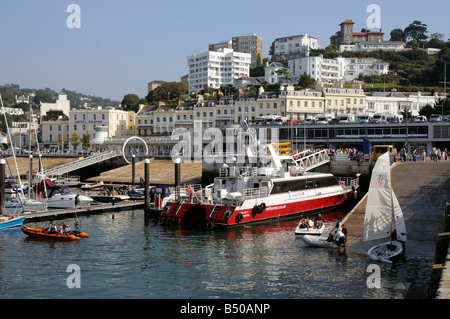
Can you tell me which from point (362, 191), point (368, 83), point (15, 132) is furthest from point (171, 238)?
point (15, 132)

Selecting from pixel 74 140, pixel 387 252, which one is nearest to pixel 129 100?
pixel 74 140

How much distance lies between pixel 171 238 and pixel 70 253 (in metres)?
6.94

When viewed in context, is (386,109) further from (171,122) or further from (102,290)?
(102,290)

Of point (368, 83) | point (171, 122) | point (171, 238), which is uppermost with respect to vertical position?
point (368, 83)

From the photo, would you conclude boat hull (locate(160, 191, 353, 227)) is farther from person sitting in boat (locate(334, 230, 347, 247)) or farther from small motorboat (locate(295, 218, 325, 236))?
person sitting in boat (locate(334, 230, 347, 247))

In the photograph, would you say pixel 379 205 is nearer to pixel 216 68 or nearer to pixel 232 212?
pixel 232 212

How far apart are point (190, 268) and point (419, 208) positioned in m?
16.9

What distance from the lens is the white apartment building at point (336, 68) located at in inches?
6427

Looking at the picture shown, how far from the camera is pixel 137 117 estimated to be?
115812 mm

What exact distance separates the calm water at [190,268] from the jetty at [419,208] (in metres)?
1.83

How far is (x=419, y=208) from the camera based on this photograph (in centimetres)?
3281

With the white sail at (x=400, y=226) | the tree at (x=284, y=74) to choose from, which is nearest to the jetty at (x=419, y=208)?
the white sail at (x=400, y=226)

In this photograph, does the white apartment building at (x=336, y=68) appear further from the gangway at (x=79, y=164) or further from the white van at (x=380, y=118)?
the gangway at (x=79, y=164)

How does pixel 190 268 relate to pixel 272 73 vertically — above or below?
below
